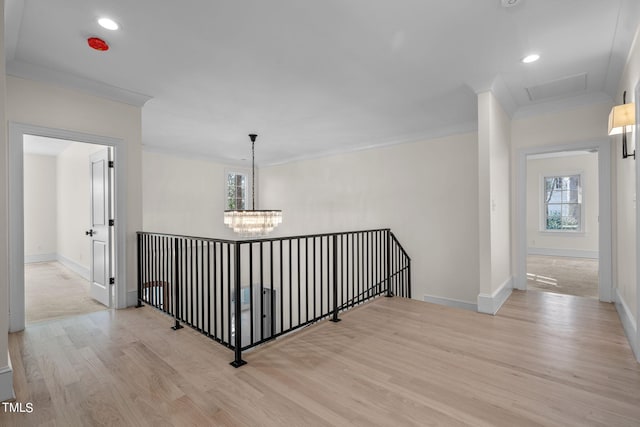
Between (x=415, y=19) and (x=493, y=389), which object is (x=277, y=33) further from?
(x=493, y=389)

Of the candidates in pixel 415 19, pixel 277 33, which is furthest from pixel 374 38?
pixel 277 33

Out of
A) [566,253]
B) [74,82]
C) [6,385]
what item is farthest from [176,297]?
[566,253]

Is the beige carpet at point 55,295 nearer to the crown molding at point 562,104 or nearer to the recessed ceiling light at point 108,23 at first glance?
the recessed ceiling light at point 108,23

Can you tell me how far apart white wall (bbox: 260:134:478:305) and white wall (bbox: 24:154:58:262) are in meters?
6.34

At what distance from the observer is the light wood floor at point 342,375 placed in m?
1.68

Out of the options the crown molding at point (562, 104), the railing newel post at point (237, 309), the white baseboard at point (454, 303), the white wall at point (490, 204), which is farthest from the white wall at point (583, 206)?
the railing newel post at point (237, 309)

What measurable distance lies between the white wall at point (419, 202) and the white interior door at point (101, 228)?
424 cm

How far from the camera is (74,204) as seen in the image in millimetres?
6031

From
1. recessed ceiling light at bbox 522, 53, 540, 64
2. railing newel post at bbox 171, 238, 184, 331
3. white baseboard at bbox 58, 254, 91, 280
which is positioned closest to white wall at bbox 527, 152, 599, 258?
recessed ceiling light at bbox 522, 53, 540, 64

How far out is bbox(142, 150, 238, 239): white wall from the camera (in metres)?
6.30

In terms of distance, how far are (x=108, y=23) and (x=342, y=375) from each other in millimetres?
3139

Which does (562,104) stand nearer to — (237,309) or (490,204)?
(490,204)

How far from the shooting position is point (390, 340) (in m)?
2.68

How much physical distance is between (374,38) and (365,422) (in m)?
2.75
